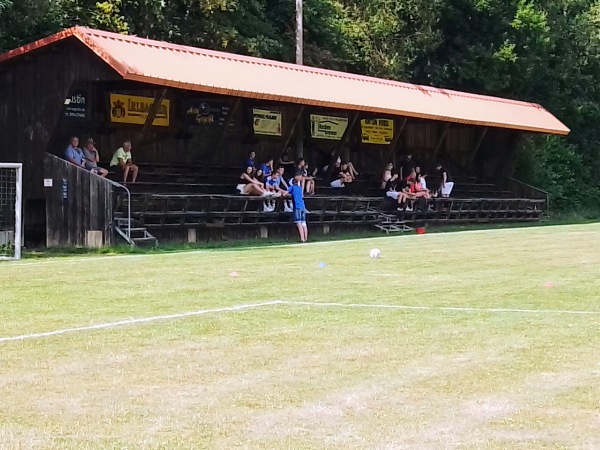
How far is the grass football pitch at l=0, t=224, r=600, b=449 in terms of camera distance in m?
5.64

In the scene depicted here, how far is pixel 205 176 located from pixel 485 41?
1888 centimetres

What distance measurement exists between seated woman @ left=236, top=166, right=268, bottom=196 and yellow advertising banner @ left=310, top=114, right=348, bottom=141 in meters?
5.28

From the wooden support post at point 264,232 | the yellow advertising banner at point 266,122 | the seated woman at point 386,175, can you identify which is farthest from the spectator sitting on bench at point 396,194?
the wooden support post at point 264,232

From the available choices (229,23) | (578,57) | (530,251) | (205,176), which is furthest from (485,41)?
(530,251)

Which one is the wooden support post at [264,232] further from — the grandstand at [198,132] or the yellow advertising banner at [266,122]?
the yellow advertising banner at [266,122]

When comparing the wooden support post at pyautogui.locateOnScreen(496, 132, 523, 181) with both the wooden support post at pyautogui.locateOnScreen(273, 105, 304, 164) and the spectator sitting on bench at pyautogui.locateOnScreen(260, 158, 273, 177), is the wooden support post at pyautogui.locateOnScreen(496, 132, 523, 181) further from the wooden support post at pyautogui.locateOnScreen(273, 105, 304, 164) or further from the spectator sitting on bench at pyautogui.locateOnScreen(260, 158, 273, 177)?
the spectator sitting on bench at pyautogui.locateOnScreen(260, 158, 273, 177)

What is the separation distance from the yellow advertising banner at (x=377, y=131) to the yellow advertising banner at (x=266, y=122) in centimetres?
407

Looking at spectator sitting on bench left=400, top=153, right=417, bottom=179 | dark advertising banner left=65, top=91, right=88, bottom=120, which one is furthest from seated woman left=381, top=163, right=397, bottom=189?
dark advertising banner left=65, top=91, right=88, bottom=120

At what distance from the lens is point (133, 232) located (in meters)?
22.2

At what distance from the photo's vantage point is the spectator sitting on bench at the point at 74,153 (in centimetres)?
2302

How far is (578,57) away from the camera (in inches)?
1818

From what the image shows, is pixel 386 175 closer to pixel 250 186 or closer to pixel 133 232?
pixel 250 186

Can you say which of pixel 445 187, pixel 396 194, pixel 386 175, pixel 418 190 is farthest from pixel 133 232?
pixel 445 187

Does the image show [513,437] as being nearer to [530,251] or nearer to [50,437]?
[50,437]
